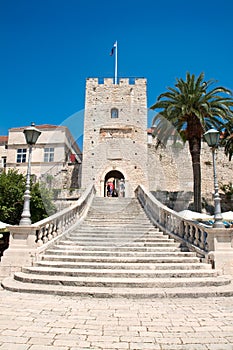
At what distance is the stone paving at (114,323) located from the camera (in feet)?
9.66

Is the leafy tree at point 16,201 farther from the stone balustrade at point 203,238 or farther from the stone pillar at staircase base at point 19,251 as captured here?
the stone pillar at staircase base at point 19,251

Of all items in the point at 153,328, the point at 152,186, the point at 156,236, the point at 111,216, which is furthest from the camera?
the point at 152,186

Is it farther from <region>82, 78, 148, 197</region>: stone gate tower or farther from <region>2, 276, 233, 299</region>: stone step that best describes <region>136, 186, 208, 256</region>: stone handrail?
<region>82, 78, 148, 197</region>: stone gate tower

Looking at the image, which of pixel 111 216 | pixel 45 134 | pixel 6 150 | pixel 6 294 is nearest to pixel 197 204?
pixel 111 216

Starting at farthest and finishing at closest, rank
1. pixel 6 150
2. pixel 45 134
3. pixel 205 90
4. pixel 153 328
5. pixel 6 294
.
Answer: pixel 6 150 → pixel 45 134 → pixel 205 90 → pixel 6 294 → pixel 153 328

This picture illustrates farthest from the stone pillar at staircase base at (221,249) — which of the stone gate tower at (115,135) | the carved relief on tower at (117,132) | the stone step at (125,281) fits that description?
the carved relief on tower at (117,132)

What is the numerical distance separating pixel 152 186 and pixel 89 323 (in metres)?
20.5

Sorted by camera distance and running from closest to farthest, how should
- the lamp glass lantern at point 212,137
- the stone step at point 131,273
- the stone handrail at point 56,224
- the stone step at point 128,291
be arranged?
1. the stone step at point 128,291
2. the stone step at point 131,273
3. the stone handrail at point 56,224
4. the lamp glass lantern at point 212,137

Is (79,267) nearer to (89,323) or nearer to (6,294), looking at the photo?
(6,294)

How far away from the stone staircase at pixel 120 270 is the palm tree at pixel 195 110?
329 inches

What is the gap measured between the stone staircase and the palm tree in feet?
27.4

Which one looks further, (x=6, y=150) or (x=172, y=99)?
(x=6, y=150)

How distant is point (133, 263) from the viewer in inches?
256

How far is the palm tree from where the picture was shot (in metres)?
15.3
